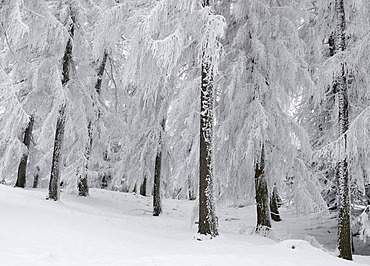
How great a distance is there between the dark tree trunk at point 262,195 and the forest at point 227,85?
32 millimetres

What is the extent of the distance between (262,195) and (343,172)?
255 cm

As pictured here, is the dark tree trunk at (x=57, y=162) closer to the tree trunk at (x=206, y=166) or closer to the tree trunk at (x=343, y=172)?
the tree trunk at (x=206, y=166)

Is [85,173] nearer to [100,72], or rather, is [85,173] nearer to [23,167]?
[23,167]

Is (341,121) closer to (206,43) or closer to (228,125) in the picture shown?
(228,125)

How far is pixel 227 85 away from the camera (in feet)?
37.9

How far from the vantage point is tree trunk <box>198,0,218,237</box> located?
9.32 metres

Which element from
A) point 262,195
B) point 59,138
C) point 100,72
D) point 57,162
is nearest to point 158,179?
point 57,162

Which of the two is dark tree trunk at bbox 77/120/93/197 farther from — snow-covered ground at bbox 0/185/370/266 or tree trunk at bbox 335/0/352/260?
tree trunk at bbox 335/0/352/260

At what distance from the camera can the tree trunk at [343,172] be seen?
35.8 ft

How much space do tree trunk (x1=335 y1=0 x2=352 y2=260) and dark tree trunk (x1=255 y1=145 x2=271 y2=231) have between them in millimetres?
2182

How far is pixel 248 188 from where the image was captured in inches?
480

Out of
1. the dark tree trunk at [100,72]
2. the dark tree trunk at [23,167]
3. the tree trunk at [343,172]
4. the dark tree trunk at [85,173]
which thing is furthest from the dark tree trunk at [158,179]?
the tree trunk at [343,172]

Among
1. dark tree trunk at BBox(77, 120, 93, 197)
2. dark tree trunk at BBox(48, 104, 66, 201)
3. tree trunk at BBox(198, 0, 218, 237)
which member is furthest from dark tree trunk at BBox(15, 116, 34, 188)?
tree trunk at BBox(198, 0, 218, 237)

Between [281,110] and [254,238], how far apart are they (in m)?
4.02
